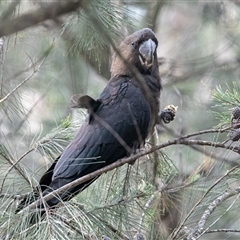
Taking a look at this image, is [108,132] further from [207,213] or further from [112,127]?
[207,213]

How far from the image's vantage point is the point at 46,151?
2.33 metres

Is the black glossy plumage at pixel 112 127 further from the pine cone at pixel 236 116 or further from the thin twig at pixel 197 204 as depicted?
the pine cone at pixel 236 116

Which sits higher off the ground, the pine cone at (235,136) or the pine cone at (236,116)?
the pine cone at (236,116)

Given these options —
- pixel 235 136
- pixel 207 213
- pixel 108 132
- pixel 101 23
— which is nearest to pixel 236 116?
pixel 235 136

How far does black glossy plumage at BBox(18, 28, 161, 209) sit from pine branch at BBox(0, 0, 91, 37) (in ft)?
3.43

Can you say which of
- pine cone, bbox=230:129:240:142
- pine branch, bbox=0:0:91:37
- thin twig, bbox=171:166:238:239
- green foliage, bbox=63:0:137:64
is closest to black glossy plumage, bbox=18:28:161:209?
green foliage, bbox=63:0:137:64

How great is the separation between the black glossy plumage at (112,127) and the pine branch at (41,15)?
1.04 m

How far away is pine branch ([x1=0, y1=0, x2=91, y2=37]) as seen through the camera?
4.13 ft

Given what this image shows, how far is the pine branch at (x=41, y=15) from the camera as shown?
4.13ft

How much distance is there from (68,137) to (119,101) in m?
0.29

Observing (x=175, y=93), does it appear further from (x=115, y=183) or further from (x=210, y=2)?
(x=115, y=183)

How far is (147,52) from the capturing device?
263cm

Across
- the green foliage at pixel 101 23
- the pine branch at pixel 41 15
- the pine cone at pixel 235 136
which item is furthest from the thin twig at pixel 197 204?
the pine branch at pixel 41 15

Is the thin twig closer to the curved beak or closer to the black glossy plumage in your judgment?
the black glossy plumage
